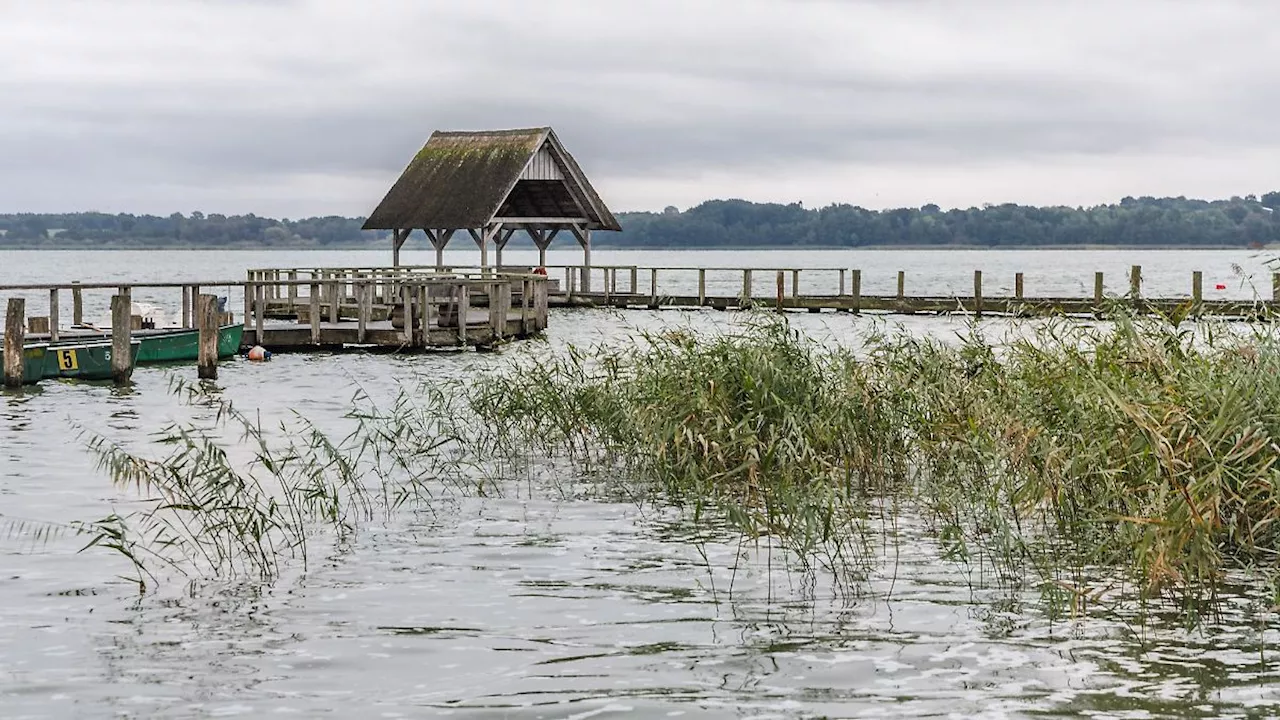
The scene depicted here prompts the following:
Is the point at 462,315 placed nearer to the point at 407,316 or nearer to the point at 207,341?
the point at 407,316

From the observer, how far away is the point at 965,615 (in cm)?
779

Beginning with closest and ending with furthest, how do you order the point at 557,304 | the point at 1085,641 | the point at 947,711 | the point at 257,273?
the point at 947,711 → the point at 1085,641 → the point at 257,273 → the point at 557,304

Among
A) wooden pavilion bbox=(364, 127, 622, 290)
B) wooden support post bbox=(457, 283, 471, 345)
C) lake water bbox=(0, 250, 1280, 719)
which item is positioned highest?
wooden pavilion bbox=(364, 127, 622, 290)

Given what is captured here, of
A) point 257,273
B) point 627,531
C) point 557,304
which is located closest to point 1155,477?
point 627,531

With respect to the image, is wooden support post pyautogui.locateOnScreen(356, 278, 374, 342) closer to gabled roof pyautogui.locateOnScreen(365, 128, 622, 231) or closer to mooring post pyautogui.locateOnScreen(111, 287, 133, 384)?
mooring post pyautogui.locateOnScreen(111, 287, 133, 384)

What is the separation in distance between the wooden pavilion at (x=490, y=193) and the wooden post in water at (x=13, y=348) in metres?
16.8

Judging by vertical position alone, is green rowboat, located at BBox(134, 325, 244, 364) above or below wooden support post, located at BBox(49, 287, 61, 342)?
below

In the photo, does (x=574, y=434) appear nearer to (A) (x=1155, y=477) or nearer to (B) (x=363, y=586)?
A: (B) (x=363, y=586)

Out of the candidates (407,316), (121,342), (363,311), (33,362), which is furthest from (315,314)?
(33,362)

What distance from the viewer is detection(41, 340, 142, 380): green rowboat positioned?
22.0 metres

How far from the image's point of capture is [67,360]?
72.5 ft

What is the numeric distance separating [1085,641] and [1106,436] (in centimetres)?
171

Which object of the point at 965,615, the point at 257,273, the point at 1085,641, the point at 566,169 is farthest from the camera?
the point at 566,169

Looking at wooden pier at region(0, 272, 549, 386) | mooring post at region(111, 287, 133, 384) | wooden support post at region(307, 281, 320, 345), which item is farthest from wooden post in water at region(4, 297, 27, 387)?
wooden support post at region(307, 281, 320, 345)
